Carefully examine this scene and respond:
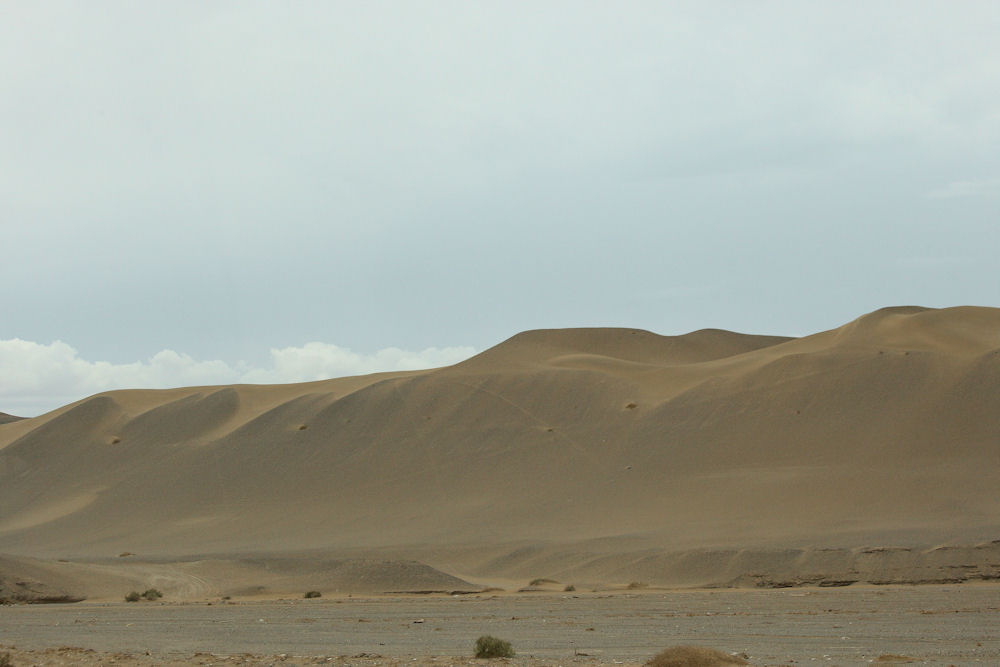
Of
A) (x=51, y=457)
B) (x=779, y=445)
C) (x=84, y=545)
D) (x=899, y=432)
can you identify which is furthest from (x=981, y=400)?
(x=51, y=457)

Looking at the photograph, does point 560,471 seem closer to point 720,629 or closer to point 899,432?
point 899,432

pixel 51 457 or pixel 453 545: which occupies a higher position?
pixel 51 457

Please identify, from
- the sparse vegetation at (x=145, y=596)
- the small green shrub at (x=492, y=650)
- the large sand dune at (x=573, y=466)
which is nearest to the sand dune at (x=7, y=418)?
the large sand dune at (x=573, y=466)

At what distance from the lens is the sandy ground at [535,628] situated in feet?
59.2

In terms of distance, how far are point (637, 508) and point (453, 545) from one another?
8364 millimetres

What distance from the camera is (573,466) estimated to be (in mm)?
55375

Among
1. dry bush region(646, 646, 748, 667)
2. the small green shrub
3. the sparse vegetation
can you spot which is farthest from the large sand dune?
dry bush region(646, 646, 748, 667)

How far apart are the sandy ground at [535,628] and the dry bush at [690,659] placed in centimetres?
161

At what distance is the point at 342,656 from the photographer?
18125 millimetres

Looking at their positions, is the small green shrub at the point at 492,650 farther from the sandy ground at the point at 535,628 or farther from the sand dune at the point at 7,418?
the sand dune at the point at 7,418

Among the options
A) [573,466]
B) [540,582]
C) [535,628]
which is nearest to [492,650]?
[535,628]

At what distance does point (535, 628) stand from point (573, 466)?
3235 centimetres

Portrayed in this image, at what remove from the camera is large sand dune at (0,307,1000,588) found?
42.4 m

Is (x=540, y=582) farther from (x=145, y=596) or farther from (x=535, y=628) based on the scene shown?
(x=535, y=628)
